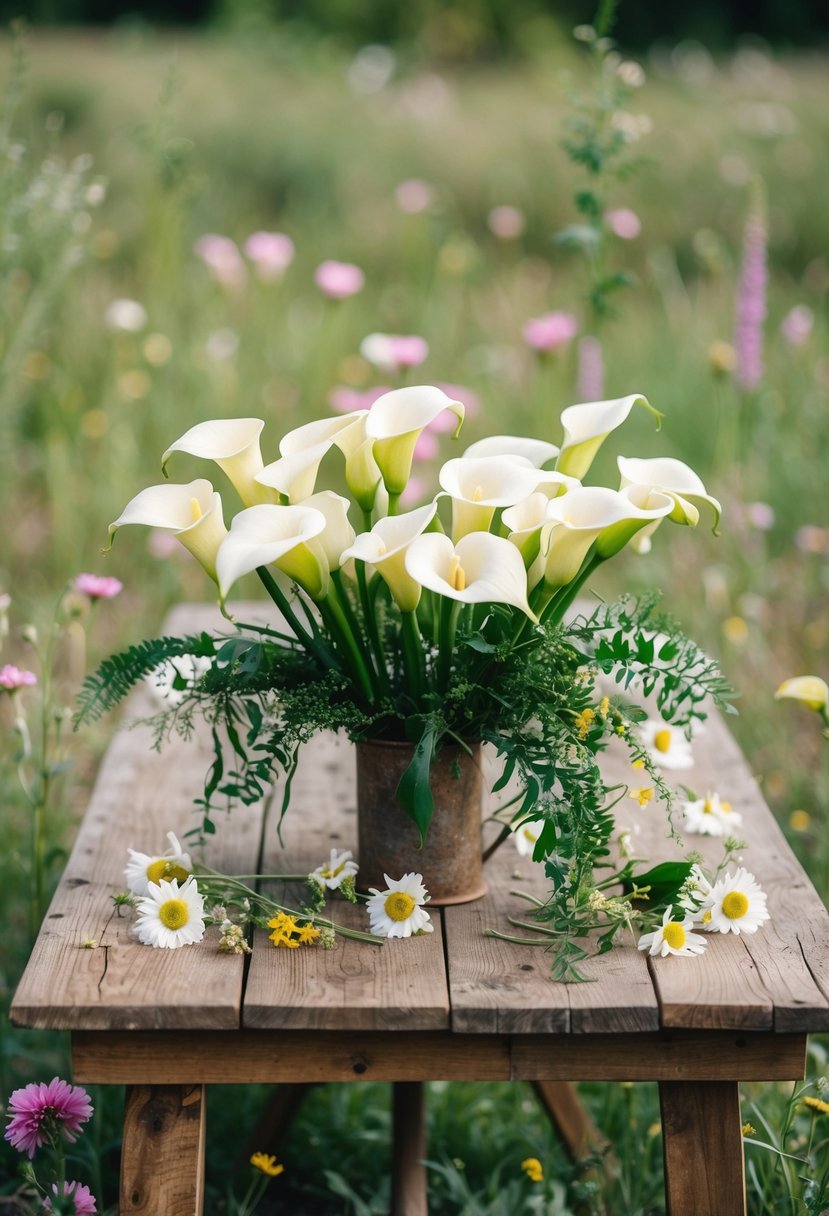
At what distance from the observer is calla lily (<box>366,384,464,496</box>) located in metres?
1.34

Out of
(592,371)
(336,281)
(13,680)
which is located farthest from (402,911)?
(336,281)

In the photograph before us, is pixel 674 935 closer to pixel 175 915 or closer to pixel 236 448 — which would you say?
pixel 175 915

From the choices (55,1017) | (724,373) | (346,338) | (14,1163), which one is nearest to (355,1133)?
(14,1163)

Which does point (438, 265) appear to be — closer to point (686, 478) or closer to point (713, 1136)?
point (686, 478)

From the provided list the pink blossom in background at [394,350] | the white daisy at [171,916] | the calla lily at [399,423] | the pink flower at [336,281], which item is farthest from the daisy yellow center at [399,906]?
the pink flower at [336,281]

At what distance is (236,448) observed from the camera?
1.41 m

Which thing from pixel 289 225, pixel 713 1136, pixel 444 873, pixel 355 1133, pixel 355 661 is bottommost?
pixel 713 1136

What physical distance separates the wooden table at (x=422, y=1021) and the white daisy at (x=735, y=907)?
0.02m

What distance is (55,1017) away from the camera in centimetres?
126

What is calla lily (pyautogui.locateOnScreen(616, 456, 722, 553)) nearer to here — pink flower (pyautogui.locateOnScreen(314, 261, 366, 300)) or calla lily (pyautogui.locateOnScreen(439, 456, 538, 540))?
calla lily (pyautogui.locateOnScreen(439, 456, 538, 540))

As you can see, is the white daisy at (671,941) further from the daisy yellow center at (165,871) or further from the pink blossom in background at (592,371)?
the pink blossom in background at (592,371)

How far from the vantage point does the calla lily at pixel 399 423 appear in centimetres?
134

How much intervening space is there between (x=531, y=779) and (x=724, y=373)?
1899 millimetres

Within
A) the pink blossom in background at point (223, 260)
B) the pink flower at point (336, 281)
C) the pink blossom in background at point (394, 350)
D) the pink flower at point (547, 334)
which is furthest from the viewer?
the pink blossom in background at point (223, 260)
